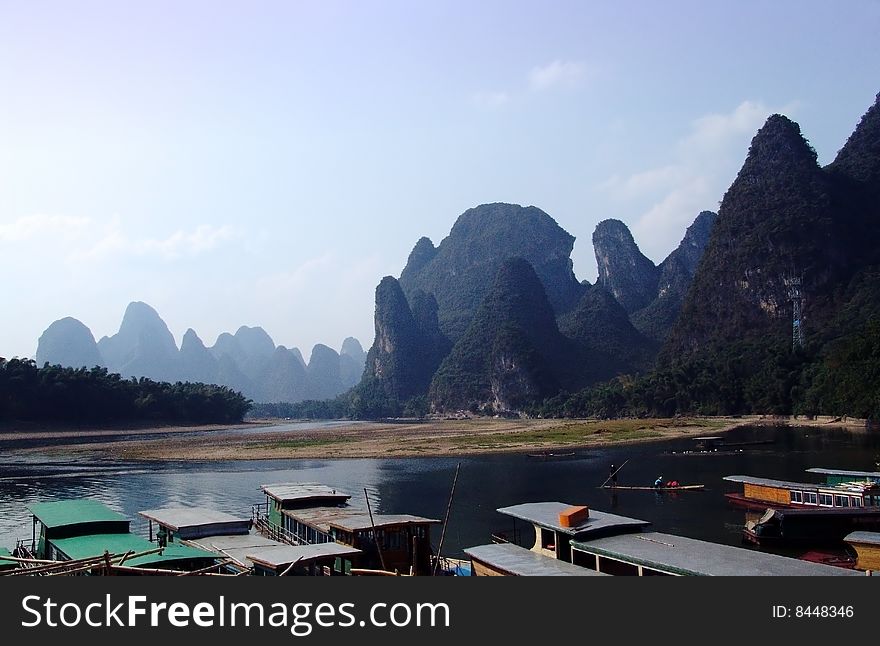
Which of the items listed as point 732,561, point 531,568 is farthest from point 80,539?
point 732,561

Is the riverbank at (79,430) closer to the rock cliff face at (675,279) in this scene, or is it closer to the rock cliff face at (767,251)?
the rock cliff face at (767,251)

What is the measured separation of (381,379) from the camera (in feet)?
625

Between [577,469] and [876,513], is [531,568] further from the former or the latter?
[577,469]

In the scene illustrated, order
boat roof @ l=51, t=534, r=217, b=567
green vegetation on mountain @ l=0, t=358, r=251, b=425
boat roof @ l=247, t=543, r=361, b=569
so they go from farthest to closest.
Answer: green vegetation on mountain @ l=0, t=358, r=251, b=425
boat roof @ l=247, t=543, r=361, b=569
boat roof @ l=51, t=534, r=217, b=567

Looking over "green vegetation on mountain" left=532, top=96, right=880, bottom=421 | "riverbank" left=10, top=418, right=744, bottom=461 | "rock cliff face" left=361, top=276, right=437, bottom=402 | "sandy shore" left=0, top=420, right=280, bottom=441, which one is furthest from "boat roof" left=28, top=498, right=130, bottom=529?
"rock cliff face" left=361, top=276, right=437, bottom=402


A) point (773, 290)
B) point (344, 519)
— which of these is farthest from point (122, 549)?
point (773, 290)

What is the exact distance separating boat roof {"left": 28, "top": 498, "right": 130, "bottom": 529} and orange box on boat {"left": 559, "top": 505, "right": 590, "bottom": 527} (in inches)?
442

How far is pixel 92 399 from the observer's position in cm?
9838

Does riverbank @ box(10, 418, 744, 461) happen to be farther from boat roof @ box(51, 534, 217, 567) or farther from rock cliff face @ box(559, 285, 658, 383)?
rock cliff face @ box(559, 285, 658, 383)

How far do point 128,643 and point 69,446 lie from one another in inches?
2745

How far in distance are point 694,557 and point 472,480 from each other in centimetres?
2870

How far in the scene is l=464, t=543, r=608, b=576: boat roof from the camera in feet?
45.2

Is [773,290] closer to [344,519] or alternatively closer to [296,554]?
[344,519]

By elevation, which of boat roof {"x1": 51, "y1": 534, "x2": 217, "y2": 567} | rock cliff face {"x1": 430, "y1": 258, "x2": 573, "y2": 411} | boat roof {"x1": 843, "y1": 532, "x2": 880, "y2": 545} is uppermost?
rock cliff face {"x1": 430, "y1": 258, "x2": 573, "y2": 411}
